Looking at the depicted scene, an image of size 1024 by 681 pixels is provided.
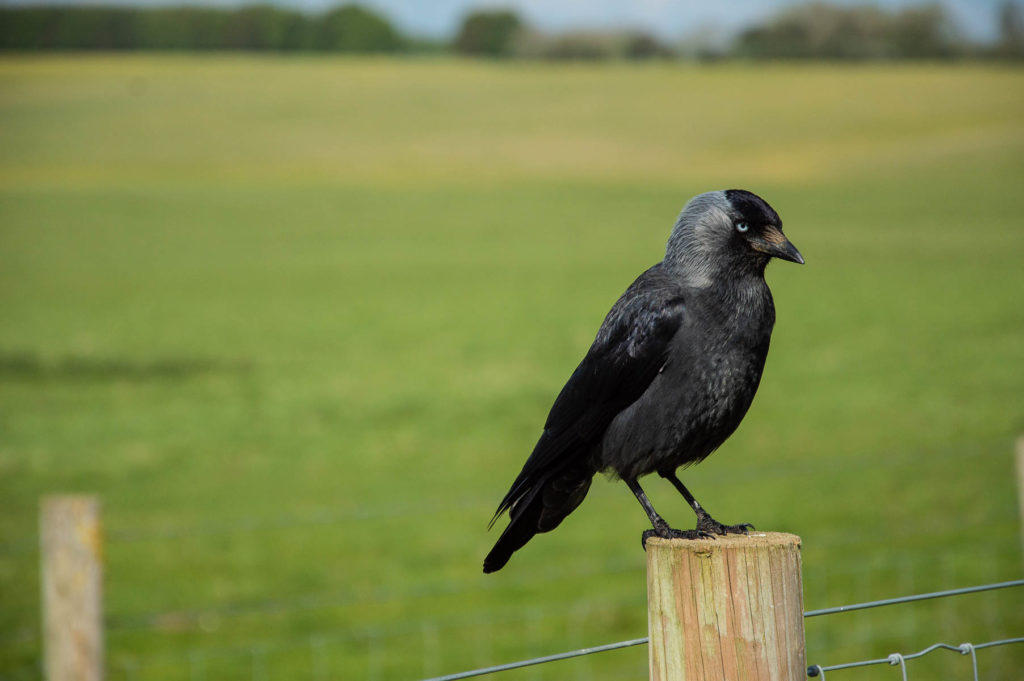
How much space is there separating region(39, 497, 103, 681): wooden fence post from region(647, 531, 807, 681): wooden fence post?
2.90 metres

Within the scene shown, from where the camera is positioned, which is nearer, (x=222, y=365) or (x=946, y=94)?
(x=222, y=365)

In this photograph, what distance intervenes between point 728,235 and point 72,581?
2854 millimetres

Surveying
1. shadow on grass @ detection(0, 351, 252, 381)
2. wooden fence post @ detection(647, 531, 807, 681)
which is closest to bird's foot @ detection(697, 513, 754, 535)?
wooden fence post @ detection(647, 531, 807, 681)

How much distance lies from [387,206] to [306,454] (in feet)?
80.7

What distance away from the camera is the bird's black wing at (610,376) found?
2.82m

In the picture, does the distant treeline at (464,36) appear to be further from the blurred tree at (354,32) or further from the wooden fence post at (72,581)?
the wooden fence post at (72,581)

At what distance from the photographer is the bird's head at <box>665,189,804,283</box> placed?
9.16 feet

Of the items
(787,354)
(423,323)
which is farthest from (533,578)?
(423,323)

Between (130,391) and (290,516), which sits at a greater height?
(130,391)

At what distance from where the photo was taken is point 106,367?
21328mm

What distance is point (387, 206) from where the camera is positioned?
39.5m

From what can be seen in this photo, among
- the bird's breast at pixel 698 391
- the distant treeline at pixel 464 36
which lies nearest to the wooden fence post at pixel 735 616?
the bird's breast at pixel 698 391

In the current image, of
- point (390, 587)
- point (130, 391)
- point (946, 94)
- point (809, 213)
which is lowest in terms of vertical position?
point (390, 587)

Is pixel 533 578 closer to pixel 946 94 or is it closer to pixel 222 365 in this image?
pixel 222 365
